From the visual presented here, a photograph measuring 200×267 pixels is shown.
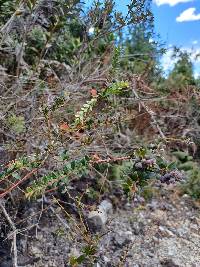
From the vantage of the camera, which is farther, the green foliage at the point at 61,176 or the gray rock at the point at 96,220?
the gray rock at the point at 96,220

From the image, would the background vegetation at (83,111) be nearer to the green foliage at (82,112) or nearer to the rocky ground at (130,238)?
the green foliage at (82,112)

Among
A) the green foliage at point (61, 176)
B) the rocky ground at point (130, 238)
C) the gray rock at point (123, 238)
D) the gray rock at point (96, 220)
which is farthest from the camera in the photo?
the gray rock at point (96, 220)

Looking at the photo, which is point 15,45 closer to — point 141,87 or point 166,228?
point 141,87

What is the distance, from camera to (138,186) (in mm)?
2379

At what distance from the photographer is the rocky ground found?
3570 mm

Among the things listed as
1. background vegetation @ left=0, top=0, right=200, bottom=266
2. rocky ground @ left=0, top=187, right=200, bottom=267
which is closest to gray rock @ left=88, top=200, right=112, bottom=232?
rocky ground @ left=0, top=187, right=200, bottom=267

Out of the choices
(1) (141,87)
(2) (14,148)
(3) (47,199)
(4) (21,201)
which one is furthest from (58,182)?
(1) (141,87)

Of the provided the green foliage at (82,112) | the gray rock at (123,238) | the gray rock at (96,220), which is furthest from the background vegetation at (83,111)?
the gray rock at (123,238)

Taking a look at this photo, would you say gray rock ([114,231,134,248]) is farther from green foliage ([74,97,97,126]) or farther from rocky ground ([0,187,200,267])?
green foliage ([74,97,97,126])

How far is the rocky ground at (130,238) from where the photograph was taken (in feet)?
11.7

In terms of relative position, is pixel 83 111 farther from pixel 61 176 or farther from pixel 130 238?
pixel 130 238

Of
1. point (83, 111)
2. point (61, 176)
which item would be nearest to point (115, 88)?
point (83, 111)

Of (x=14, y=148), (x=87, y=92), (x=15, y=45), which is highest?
(x=15, y=45)

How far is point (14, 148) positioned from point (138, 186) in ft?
4.15
